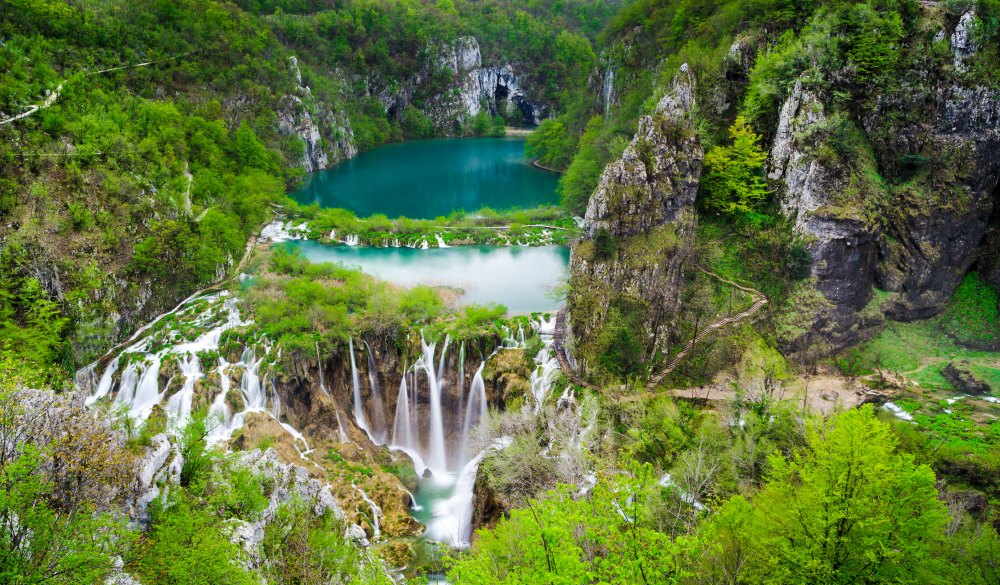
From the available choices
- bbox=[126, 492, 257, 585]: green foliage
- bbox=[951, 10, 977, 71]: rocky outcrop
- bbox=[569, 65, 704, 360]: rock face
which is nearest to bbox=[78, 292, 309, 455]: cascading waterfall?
bbox=[126, 492, 257, 585]: green foliage

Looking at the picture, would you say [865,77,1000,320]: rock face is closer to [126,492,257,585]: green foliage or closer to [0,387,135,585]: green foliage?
[126,492,257,585]: green foliage

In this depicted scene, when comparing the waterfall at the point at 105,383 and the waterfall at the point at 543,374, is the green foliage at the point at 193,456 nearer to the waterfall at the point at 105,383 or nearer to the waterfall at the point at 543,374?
the waterfall at the point at 543,374

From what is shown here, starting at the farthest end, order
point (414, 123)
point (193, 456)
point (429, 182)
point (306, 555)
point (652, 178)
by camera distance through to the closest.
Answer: point (414, 123), point (429, 182), point (652, 178), point (193, 456), point (306, 555)

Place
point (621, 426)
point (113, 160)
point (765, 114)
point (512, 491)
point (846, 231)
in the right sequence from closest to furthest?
point (512, 491) < point (621, 426) < point (846, 231) < point (765, 114) < point (113, 160)

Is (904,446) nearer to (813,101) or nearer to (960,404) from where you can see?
(960,404)

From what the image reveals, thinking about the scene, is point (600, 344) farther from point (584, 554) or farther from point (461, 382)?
point (584, 554)

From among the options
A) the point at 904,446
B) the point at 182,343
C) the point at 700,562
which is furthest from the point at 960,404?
the point at 182,343

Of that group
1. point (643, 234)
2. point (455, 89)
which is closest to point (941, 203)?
point (643, 234)

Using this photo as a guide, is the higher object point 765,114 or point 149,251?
point 765,114
